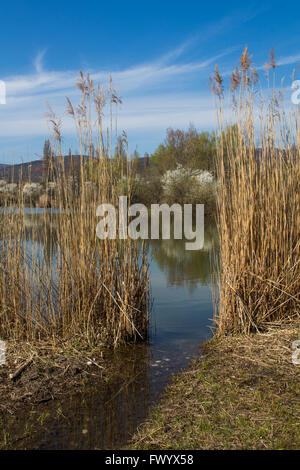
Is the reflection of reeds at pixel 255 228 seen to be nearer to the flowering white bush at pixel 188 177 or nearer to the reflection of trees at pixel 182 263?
the reflection of trees at pixel 182 263

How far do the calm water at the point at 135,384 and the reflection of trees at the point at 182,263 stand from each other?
0.47 metres

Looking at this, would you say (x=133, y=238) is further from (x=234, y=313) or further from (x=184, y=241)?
(x=184, y=241)

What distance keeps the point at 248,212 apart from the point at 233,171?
34 centimetres

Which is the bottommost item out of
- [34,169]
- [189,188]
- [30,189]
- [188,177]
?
[30,189]

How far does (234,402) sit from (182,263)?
4.57 m

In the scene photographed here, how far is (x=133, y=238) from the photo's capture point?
127 inches

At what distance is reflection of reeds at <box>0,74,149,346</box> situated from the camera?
3.01 metres

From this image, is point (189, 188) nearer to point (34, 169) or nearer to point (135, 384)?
point (34, 169)

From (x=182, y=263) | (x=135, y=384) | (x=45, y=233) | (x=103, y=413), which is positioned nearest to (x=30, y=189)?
(x=45, y=233)

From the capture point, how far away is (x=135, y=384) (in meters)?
2.58

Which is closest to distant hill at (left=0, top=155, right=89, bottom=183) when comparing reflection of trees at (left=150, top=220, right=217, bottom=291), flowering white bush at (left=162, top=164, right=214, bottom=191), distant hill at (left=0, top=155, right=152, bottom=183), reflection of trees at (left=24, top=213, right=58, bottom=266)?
distant hill at (left=0, top=155, right=152, bottom=183)

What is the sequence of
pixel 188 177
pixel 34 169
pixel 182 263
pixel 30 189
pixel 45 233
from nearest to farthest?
pixel 45 233 < pixel 30 189 < pixel 34 169 < pixel 182 263 < pixel 188 177

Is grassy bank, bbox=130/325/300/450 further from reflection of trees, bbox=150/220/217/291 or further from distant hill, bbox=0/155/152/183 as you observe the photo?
distant hill, bbox=0/155/152/183
